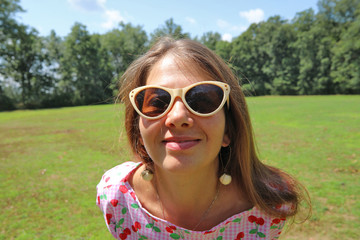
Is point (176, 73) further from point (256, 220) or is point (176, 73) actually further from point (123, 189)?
point (256, 220)

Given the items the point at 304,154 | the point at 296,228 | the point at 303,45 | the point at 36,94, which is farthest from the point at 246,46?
the point at 296,228

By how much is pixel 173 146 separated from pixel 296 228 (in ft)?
10.8

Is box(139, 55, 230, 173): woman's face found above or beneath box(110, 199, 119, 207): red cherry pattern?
above

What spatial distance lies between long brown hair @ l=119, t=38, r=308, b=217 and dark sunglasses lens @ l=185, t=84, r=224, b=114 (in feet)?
0.76


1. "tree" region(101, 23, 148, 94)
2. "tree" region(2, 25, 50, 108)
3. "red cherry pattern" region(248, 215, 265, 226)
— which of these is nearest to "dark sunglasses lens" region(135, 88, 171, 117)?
"red cherry pattern" region(248, 215, 265, 226)

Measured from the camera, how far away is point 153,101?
166 centimetres

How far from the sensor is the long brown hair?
1890 mm

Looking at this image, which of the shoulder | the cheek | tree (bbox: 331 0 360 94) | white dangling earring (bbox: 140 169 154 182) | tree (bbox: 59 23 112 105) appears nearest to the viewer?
the cheek

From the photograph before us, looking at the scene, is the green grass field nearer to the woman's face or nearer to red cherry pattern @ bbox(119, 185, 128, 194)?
red cherry pattern @ bbox(119, 185, 128, 194)

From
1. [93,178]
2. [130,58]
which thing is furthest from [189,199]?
[130,58]

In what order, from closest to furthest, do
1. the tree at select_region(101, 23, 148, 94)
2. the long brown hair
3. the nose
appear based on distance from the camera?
the nose
the long brown hair
the tree at select_region(101, 23, 148, 94)

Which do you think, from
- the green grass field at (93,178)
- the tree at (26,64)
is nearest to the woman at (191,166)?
the green grass field at (93,178)

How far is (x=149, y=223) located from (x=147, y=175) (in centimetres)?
36

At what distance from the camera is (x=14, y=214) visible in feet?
15.5
